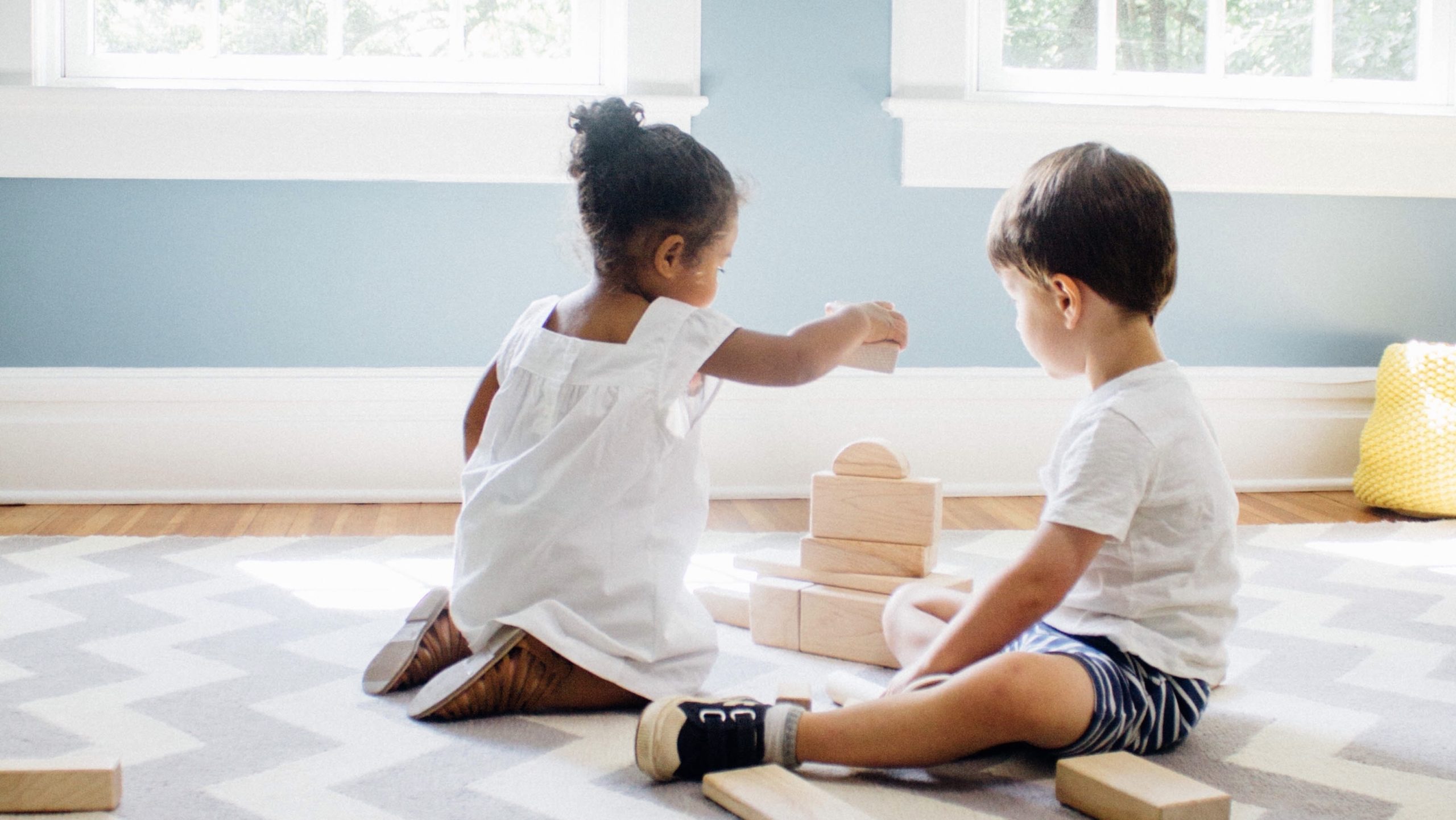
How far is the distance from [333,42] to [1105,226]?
1584mm

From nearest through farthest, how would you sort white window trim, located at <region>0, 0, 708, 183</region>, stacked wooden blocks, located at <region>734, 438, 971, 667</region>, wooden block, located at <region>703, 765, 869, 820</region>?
wooden block, located at <region>703, 765, 869, 820</region> < stacked wooden blocks, located at <region>734, 438, 971, 667</region> < white window trim, located at <region>0, 0, 708, 183</region>

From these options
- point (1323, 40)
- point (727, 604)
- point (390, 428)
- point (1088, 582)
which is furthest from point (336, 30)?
point (1323, 40)

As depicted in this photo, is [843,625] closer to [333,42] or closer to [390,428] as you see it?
[390,428]

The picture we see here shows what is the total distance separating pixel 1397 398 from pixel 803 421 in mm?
1031

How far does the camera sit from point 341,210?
80.1 inches

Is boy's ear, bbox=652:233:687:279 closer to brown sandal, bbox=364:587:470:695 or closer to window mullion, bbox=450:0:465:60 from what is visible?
brown sandal, bbox=364:587:470:695

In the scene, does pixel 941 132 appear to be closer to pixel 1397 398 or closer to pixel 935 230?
pixel 935 230

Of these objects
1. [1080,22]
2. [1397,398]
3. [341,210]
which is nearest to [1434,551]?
[1397,398]

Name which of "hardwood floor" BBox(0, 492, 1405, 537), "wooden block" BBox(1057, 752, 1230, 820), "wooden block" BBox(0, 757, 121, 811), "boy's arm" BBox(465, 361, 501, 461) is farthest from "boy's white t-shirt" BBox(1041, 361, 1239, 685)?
"hardwood floor" BBox(0, 492, 1405, 537)

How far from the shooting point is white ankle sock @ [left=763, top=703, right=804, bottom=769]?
90 centimetres

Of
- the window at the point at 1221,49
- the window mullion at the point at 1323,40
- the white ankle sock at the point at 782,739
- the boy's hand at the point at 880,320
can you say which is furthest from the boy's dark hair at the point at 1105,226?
the window mullion at the point at 1323,40

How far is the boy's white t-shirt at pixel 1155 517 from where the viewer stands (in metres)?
0.92

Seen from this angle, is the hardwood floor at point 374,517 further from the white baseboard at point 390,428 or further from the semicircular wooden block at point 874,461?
the semicircular wooden block at point 874,461

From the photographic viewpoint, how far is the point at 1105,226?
3.14 ft
